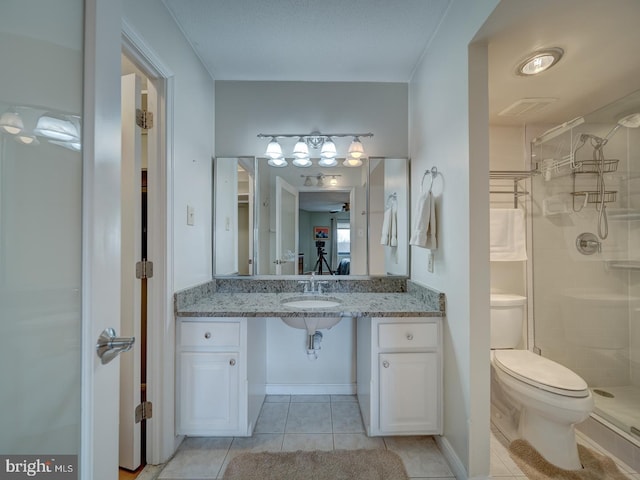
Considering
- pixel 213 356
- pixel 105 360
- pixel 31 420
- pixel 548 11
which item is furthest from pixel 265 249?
pixel 548 11

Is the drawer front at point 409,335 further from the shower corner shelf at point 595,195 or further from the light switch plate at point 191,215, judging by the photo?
the shower corner shelf at point 595,195

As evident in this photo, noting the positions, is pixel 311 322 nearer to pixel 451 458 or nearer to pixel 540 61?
pixel 451 458

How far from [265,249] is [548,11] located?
1.92 meters

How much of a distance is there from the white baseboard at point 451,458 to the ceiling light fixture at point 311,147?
1.82 metres

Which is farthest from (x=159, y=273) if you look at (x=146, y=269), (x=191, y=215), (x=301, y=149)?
(x=301, y=149)

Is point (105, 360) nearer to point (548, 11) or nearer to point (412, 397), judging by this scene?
point (412, 397)

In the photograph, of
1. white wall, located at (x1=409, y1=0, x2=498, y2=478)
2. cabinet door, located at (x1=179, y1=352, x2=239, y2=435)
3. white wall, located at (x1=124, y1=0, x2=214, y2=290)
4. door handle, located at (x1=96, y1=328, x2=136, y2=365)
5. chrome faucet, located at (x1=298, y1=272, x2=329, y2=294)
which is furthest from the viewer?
chrome faucet, located at (x1=298, y1=272, x2=329, y2=294)

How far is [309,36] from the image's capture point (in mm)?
1637

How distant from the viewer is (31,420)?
0.58 meters

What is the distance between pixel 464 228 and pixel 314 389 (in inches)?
64.7

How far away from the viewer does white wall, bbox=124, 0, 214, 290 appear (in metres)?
1.38

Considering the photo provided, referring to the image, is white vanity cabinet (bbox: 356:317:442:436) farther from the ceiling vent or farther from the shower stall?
the ceiling vent

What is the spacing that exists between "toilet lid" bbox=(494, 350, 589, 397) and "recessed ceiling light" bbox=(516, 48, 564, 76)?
1.61 m

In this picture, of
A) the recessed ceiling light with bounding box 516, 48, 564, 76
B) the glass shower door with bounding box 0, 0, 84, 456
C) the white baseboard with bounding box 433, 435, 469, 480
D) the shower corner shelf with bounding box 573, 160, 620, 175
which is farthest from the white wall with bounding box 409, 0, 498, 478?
the glass shower door with bounding box 0, 0, 84, 456
